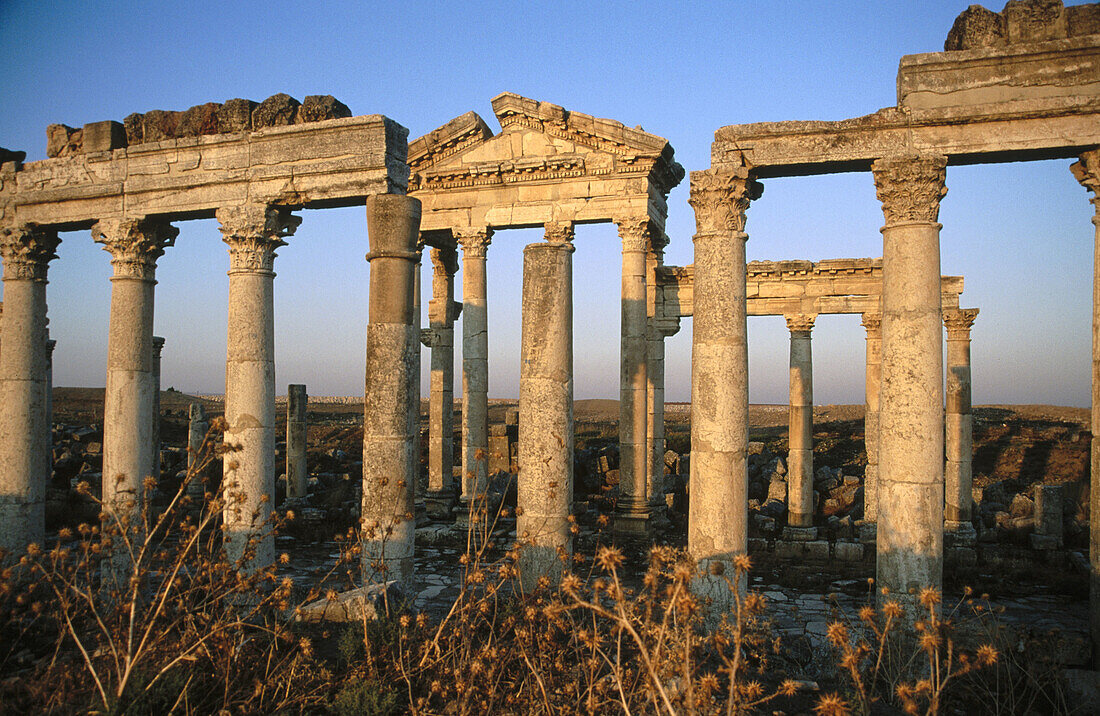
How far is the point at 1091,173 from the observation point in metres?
9.28

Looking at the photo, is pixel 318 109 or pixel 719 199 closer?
pixel 719 199

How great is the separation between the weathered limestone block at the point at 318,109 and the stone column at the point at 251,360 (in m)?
1.34

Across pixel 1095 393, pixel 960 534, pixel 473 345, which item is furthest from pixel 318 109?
pixel 960 534

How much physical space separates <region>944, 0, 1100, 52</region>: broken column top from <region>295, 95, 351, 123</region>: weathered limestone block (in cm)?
809

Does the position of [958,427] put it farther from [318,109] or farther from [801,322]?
[318,109]

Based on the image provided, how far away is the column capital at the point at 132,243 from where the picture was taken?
38.3 feet

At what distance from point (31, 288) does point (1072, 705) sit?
15.1m

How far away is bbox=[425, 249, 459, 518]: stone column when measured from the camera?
2122cm

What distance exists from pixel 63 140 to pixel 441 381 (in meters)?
11.3

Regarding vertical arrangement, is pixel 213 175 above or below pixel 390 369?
above

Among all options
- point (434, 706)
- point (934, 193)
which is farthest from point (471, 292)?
point (434, 706)

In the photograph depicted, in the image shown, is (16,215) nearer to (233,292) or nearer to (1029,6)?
(233,292)

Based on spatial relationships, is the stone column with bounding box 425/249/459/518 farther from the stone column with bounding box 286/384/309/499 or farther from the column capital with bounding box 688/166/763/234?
the column capital with bounding box 688/166/763/234

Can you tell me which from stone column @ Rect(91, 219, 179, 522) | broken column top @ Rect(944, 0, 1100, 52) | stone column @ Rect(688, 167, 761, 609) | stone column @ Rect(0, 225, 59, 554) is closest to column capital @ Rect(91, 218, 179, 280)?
stone column @ Rect(91, 219, 179, 522)
